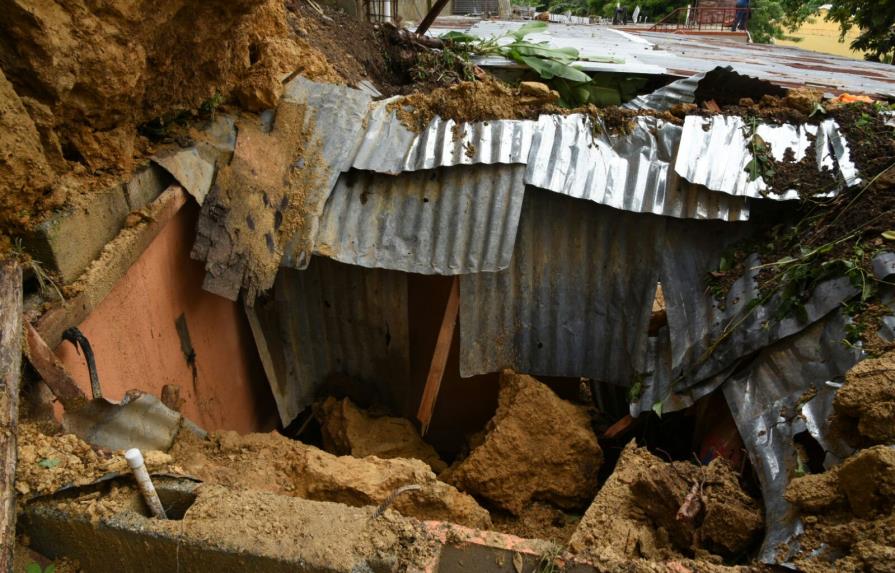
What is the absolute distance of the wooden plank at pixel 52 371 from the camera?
2.34 metres

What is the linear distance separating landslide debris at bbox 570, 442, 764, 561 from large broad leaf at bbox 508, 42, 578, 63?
416 centimetres

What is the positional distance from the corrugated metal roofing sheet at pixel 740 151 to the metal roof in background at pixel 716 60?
1.89m

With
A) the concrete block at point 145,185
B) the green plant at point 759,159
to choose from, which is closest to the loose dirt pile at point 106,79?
the concrete block at point 145,185

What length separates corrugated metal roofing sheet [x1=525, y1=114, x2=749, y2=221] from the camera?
354 centimetres

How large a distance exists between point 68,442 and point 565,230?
123 inches

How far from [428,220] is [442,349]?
1.16 metres

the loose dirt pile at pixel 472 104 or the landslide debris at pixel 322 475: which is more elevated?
the loose dirt pile at pixel 472 104

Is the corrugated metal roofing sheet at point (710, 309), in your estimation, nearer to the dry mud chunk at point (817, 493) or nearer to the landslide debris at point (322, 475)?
the dry mud chunk at point (817, 493)

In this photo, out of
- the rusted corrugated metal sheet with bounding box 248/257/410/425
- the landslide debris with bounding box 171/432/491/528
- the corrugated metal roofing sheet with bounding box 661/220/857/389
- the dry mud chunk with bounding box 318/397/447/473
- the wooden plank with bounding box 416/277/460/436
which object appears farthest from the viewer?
the dry mud chunk with bounding box 318/397/447/473

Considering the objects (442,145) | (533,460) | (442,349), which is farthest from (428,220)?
(533,460)

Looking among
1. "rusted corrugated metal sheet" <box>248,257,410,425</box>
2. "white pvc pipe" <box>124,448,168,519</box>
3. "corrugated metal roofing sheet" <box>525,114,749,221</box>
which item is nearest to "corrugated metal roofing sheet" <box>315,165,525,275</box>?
"corrugated metal roofing sheet" <box>525,114,749,221</box>

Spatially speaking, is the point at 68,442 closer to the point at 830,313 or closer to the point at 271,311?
the point at 271,311

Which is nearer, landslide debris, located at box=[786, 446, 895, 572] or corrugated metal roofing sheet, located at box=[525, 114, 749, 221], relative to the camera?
landslide debris, located at box=[786, 446, 895, 572]

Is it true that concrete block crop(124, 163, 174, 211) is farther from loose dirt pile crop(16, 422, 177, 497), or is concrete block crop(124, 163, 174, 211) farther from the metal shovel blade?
loose dirt pile crop(16, 422, 177, 497)
